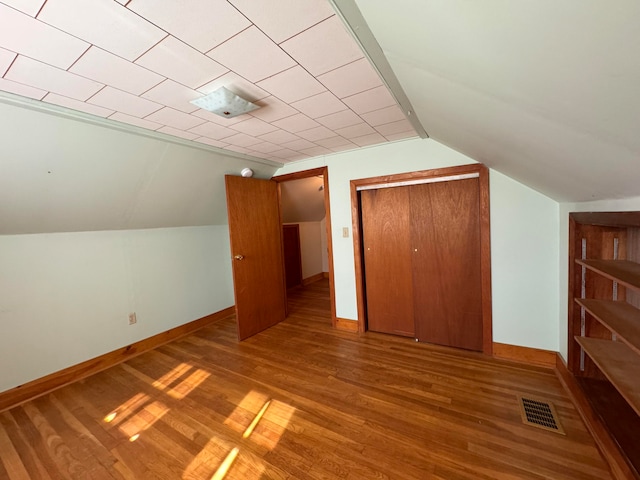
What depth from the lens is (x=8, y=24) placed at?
965 mm

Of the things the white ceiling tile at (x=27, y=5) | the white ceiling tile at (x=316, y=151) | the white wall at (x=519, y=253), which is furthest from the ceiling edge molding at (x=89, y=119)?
the white wall at (x=519, y=253)

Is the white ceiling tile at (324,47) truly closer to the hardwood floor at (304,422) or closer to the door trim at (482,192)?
the door trim at (482,192)

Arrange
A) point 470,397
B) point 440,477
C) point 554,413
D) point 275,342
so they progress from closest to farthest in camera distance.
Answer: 1. point 440,477
2. point 554,413
3. point 470,397
4. point 275,342

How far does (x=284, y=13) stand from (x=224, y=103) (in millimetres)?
756

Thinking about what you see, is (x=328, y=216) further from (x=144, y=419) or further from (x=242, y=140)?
(x=144, y=419)

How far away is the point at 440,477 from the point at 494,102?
183cm

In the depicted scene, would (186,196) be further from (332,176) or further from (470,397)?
(470,397)

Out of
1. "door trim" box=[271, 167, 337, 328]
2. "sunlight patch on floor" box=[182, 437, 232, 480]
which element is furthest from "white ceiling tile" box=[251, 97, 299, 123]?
"sunlight patch on floor" box=[182, 437, 232, 480]

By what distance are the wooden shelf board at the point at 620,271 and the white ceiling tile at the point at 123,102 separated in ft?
8.71

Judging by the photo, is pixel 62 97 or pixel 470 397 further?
pixel 470 397

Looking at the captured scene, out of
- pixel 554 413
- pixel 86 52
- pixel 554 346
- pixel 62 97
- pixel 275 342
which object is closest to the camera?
pixel 86 52

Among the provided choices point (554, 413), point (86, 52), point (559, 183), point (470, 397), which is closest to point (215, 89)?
point (86, 52)

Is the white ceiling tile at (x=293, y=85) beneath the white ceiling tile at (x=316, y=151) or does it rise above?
beneath

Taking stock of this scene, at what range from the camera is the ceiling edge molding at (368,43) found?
0.95 meters
